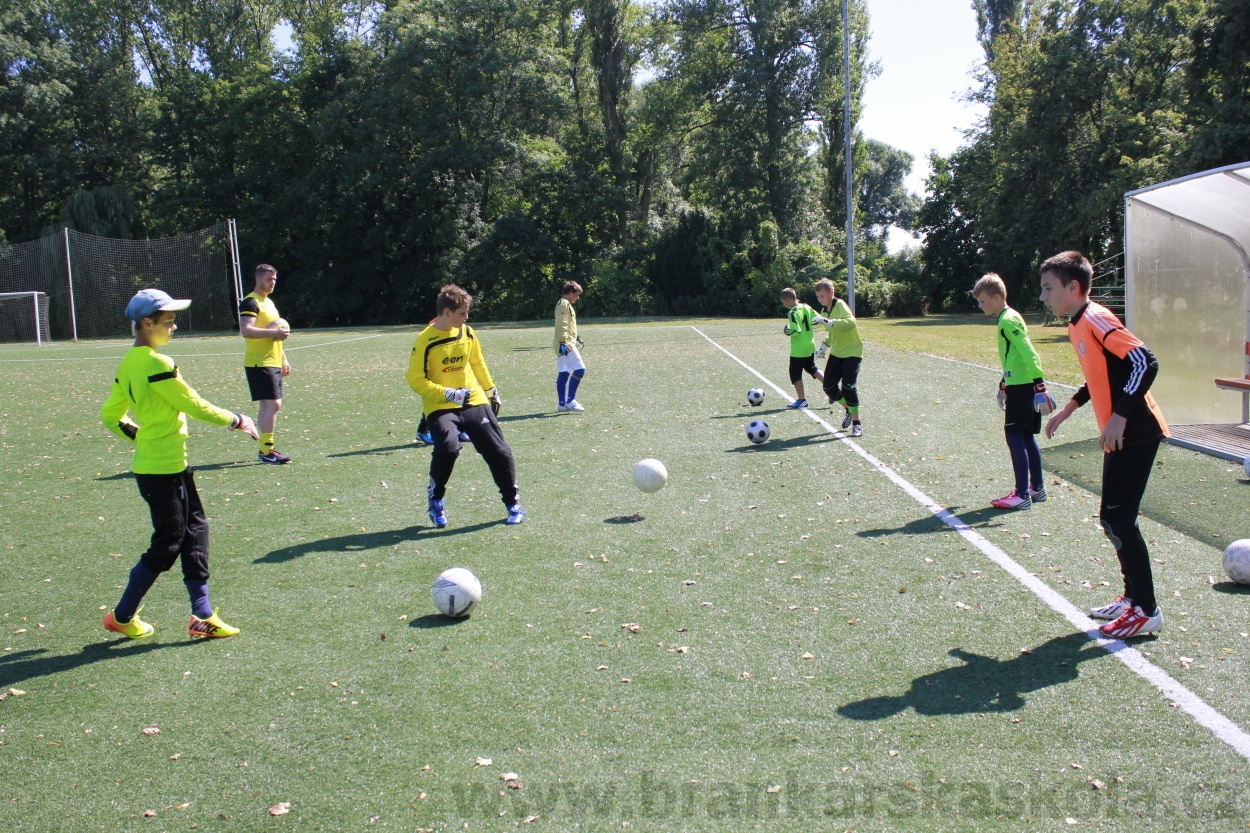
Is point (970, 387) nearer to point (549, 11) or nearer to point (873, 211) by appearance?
point (549, 11)

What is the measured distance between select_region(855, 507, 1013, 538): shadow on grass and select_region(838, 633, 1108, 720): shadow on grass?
2.26 m

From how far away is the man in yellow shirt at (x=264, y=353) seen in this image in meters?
10.5

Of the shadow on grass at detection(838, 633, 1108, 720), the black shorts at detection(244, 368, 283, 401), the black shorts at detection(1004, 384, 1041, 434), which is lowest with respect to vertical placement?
the shadow on grass at detection(838, 633, 1108, 720)

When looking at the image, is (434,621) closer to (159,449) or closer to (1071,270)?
(159,449)

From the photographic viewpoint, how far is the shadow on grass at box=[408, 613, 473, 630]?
18.5 ft

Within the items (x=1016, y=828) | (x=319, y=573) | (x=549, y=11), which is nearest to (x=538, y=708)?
(x=1016, y=828)

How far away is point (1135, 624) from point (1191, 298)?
860 centimetres

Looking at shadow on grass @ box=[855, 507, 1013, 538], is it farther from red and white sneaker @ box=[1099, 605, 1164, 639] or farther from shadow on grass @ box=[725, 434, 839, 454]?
shadow on grass @ box=[725, 434, 839, 454]

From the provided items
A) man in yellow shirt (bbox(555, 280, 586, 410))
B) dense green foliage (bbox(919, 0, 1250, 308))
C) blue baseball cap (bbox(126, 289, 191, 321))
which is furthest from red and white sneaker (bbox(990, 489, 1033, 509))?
dense green foliage (bbox(919, 0, 1250, 308))

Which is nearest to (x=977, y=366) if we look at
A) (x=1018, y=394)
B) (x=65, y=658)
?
(x=1018, y=394)

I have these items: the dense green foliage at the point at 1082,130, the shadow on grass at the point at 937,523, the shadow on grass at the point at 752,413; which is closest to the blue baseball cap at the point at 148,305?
the shadow on grass at the point at 937,523

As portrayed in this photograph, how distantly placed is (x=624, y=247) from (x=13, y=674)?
49654 mm

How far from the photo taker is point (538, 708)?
4508mm

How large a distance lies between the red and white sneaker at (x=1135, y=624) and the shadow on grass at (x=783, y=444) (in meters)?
5.92
